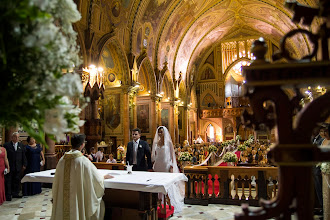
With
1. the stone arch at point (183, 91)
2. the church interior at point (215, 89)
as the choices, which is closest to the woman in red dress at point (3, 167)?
the church interior at point (215, 89)

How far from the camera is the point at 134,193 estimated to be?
4.95m

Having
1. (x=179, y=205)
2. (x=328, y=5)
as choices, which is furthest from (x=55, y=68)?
(x=179, y=205)

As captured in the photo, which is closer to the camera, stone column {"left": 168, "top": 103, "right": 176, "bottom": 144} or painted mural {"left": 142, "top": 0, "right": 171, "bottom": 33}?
painted mural {"left": 142, "top": 0, "right": 171, "bottom": 33}

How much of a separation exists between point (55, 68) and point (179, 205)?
5381 mm

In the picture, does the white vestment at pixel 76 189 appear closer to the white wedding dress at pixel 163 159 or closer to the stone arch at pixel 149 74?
the white wedding dress at pixel 163 159

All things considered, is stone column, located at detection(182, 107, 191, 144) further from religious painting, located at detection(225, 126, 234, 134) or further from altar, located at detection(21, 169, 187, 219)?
altar, located at detection(21, 169, 187, 219)

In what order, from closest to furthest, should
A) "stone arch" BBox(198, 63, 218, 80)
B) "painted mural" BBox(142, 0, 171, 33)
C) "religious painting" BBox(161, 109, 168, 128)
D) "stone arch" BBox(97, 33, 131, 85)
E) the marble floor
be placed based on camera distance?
the marble floor
"stone arch" BBox(97, 33, 131, 85)
"painted mural" BBox(142, 0, 171, 33)
"religious painting" BBox(161, 109, 168, 128)
"stone arch" BBox(198, 63, 218, 80)

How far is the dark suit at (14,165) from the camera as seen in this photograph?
779 cm

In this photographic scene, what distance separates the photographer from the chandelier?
→ 36.4 feet

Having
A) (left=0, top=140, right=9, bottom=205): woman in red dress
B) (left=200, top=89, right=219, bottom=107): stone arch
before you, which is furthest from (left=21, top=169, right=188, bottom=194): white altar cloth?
(left=200, top=89, right=219, bottom=107): stone arch

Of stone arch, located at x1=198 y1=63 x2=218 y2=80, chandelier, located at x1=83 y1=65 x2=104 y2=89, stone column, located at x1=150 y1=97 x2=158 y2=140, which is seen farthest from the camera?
stone arch, located at x1=198 y1=63 x2=218 y2=80

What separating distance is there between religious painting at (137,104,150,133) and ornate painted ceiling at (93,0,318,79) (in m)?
3.19

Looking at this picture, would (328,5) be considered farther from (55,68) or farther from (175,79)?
(175,79)

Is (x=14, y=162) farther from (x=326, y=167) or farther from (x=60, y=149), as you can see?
(x=326, y=167)
